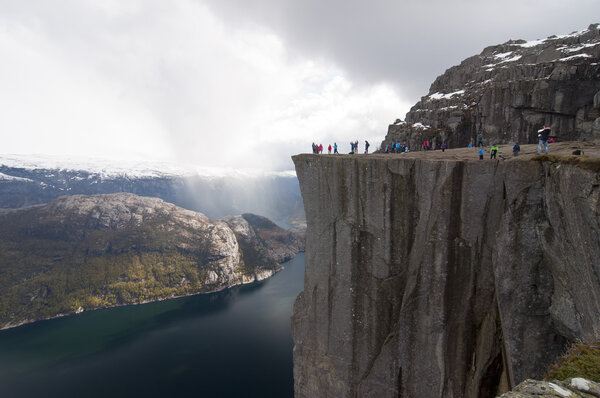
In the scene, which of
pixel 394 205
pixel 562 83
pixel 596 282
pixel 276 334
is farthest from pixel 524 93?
pixel 276 334

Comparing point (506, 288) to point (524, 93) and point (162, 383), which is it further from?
point (162, 383)

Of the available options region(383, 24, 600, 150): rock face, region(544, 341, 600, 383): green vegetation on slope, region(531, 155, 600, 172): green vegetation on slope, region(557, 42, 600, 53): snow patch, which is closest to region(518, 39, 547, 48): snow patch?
region(383, 24, 600, 150): rock face

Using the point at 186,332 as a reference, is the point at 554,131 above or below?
above

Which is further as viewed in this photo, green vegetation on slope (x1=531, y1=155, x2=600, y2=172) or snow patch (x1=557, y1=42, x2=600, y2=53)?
snow patch (x1=557, y1=42, x2=600, y2=53)

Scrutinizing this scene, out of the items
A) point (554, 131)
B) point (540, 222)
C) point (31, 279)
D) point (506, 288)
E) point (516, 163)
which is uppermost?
point (554, 131)

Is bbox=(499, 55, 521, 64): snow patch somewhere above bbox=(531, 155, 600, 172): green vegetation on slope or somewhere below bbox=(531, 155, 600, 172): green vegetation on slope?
above

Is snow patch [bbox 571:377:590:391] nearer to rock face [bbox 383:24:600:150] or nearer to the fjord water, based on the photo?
rock face [bbox 383:24:600:150]
